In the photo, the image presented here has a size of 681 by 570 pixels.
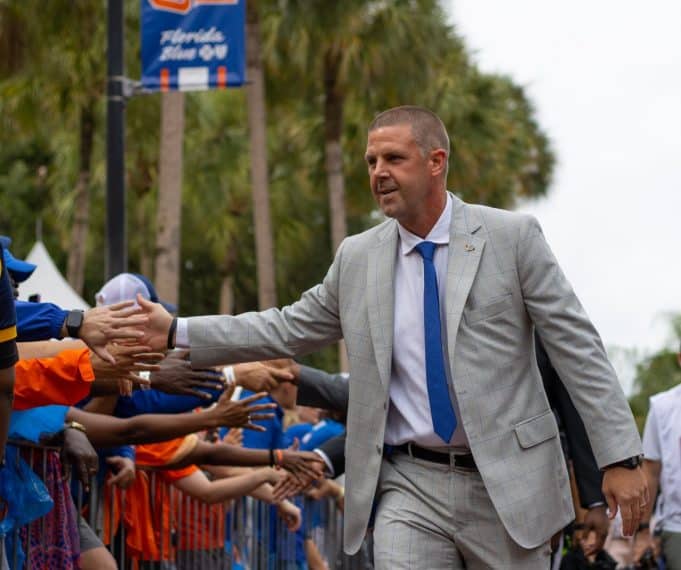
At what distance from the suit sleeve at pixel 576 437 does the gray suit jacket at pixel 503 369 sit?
128 cm

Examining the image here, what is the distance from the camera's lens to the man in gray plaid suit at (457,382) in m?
5.73

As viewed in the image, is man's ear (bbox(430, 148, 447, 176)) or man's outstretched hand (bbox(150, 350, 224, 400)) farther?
man's outstretched hand (bbox(150, 350, 224, 400))

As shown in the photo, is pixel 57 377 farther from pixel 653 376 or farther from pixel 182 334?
pixel 653 376

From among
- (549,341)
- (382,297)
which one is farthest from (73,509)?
(549,341)

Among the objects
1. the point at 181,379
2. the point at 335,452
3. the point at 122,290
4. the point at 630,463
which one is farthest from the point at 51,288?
the point at 630,463

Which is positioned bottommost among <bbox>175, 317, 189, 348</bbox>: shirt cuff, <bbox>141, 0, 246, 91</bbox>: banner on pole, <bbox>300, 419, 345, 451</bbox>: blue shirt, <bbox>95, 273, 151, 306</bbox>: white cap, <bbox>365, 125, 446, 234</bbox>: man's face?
<bbox>300, 419, 345, 451</bbox>: blue shirt

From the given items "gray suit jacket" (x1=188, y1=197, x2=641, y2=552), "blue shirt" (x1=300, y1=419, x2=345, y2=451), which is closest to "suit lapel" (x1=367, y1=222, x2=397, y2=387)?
"gray suit jacket" (x1=188, y1=197, x2=641, y2=552)

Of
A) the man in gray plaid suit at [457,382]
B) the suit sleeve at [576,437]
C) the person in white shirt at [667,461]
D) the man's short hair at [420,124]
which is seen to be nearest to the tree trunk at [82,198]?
the person in white shirt at [667,461]

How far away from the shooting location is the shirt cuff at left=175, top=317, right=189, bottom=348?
245 inches

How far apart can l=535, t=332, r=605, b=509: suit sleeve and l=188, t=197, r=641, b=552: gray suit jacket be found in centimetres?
128

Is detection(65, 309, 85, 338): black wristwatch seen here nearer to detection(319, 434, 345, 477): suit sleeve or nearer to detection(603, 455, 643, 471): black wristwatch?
detection(603, 455, 643, 471): black wristwatch

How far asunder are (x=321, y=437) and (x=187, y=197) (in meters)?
25.6

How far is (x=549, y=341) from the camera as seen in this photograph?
5836 mm

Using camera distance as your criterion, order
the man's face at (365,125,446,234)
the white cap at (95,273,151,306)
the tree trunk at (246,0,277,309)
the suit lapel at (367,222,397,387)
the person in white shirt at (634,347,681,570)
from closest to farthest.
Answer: the suit lapel at (367,222,397,387), the man's face at (365,125,446,234), the person in white shirt at (634,347,681,570), the white cap at (95,273,151,306), the tree trunk at (246,0,277,309)
